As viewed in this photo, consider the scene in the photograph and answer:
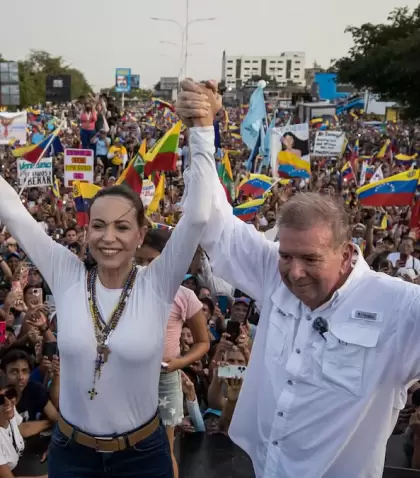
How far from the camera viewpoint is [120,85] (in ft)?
204

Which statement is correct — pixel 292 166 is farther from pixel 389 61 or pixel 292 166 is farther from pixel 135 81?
pixel 135 81

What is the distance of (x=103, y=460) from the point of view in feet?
6.65

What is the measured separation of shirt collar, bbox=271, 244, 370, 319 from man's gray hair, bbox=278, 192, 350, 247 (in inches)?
4.3

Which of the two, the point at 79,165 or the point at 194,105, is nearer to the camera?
the point at 194,105

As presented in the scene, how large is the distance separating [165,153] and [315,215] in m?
6.38

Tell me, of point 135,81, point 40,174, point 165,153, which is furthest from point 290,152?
point 135,81

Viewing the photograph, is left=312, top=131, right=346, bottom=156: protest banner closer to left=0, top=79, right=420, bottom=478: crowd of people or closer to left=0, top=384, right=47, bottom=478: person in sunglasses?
left=0, top=79, right=420, bottom=478: crowd of people

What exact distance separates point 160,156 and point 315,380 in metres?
6.44

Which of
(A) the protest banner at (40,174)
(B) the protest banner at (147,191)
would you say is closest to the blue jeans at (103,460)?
(B) the protest banner at (147,191)

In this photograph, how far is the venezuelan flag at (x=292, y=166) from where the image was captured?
10867 millimetres

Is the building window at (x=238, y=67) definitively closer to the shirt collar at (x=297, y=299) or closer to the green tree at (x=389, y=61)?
the green tree at (x=389, y=61)

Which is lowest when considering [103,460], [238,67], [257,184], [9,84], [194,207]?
[103,460]

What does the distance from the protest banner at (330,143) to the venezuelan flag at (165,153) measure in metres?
5.98

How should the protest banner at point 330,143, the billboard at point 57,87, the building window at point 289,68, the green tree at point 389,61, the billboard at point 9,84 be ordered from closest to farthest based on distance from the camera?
1. the protest banner at point 330,143
2. the green tree at point 389,61
3. the billboard at point 9,84
4. the billboard at point 57,87
5. the building window at point 289,68
